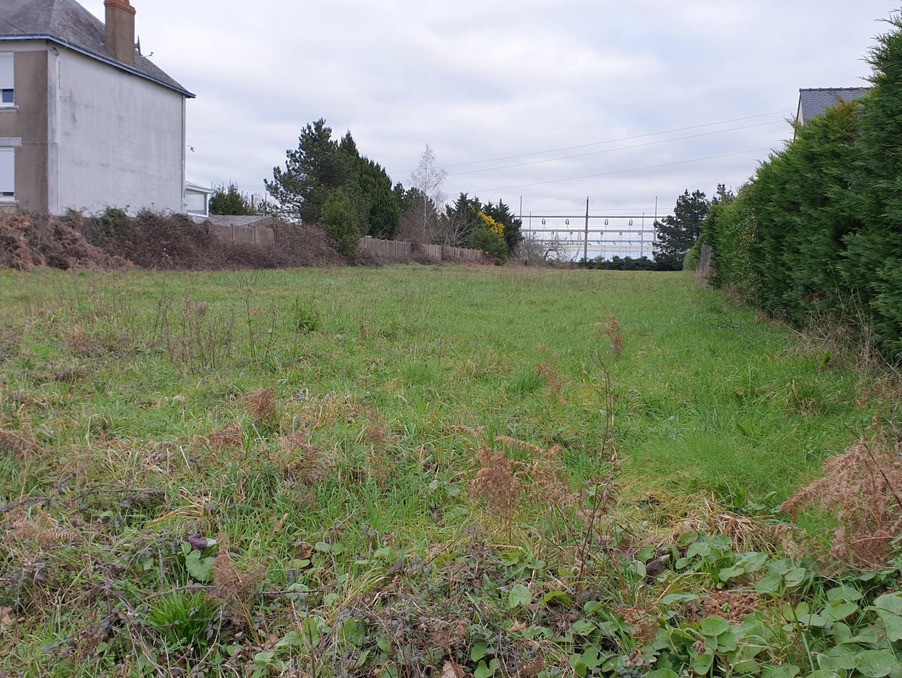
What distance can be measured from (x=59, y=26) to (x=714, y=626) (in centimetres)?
2572

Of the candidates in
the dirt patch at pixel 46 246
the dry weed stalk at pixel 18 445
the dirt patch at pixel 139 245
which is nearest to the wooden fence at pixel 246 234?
the dirt patch at pixel 139 245

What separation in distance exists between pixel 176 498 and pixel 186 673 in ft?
3.69

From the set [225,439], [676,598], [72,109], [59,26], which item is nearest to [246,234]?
[72,109]

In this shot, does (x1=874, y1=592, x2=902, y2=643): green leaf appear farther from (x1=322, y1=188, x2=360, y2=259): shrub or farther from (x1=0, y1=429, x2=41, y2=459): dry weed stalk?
(x1=322, y1=188, x2=360, y2=259): shrub

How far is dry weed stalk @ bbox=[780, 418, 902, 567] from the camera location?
2121 mm

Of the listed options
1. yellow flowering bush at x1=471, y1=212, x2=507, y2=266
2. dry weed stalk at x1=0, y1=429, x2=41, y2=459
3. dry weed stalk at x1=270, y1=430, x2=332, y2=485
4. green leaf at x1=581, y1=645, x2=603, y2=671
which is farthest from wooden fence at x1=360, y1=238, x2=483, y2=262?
green leaf at x1=581, y1=645, x2=603, y2=671

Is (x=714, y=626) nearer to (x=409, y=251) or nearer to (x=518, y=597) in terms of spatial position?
(x=518, y=597)

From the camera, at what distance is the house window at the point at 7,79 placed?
2047 cm

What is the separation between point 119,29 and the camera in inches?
908

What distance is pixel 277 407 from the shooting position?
4.16 m

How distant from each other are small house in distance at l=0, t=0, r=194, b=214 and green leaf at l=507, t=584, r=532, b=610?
897 inches

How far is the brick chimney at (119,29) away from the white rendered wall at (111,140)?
745 millimetres

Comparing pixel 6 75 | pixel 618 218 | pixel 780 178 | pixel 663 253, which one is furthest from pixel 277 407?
pixel 618 218

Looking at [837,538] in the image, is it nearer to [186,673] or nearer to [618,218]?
[186,673]
